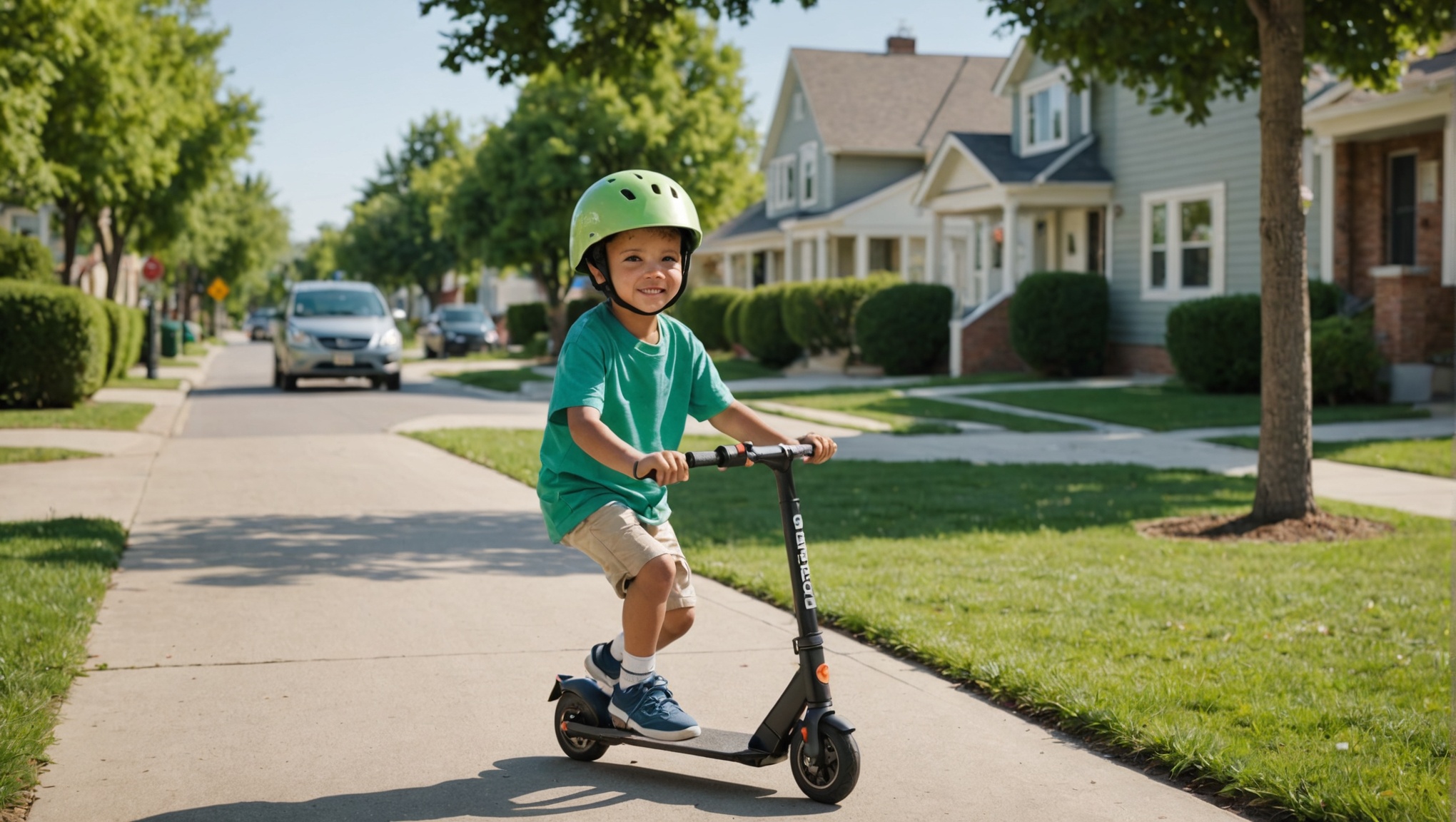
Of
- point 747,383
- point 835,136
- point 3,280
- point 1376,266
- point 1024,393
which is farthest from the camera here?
point 835,136

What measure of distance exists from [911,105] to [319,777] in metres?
39.2

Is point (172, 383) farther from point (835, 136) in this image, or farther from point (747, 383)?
point (835, 136)

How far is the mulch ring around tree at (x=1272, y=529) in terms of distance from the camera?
8773 mm

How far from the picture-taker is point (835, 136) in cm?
4031

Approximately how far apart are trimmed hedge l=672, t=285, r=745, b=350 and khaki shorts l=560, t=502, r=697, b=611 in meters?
32.8

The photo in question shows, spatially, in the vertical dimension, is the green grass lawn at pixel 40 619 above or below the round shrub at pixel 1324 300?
below

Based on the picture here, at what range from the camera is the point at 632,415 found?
4.19 m

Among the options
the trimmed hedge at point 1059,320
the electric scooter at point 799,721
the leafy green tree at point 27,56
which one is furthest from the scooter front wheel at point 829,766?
the trimmed hedge at point 1059,320

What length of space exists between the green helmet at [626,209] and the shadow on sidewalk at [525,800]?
1.52 meters

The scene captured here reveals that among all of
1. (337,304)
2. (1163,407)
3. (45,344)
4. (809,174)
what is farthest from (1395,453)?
(809,174)

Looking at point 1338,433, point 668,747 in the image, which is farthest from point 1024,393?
point 668,747

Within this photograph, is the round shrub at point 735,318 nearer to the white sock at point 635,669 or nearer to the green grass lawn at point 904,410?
the green grass lawn at point 904,410

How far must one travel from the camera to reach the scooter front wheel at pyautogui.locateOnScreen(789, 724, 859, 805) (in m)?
3.89

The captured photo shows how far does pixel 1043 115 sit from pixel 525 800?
88.7 feet
